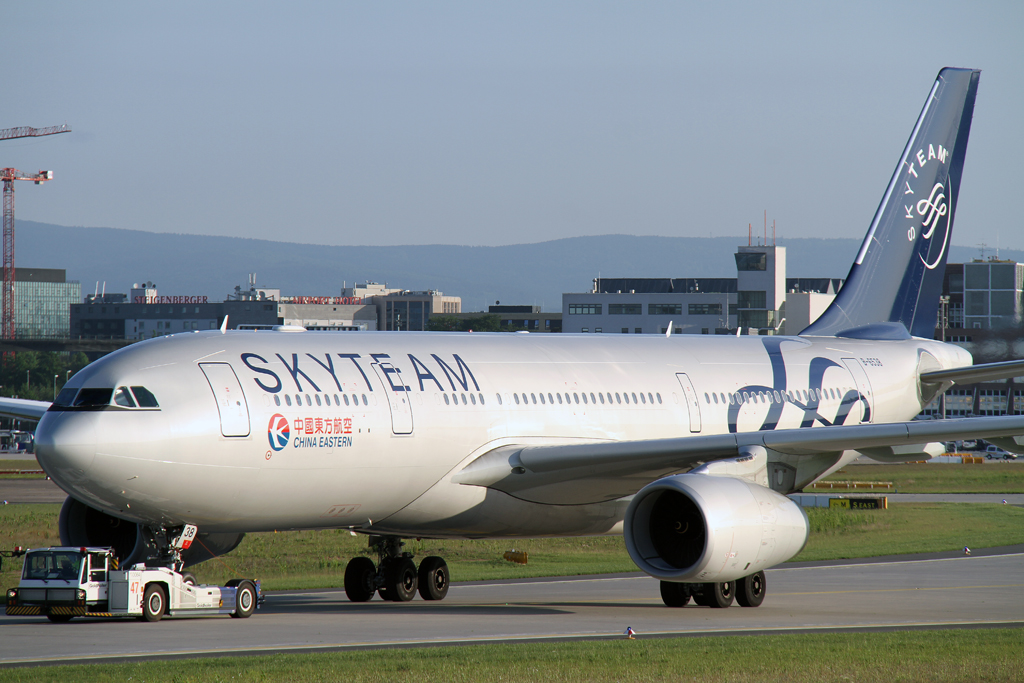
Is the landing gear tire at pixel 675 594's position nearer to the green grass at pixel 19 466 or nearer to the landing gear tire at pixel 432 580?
the landing gear tire at pixel 432 580

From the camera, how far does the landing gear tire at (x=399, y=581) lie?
25469 millimetres

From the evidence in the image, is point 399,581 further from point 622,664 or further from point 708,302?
point 708,302

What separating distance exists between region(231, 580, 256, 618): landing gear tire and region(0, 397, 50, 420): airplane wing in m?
6.19

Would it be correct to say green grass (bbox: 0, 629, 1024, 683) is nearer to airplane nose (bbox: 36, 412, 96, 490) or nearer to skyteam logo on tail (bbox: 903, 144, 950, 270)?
airplane nose (bbox: 36, 412, 96, 490)

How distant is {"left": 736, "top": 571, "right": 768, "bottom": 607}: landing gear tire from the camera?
78.5 feet

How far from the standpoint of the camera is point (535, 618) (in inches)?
870

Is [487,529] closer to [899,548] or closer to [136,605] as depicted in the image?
[136,605]

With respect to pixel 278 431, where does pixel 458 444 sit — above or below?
below

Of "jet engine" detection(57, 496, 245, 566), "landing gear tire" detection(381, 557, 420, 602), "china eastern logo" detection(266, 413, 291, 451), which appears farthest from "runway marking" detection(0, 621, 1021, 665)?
"landing gear tire" detection(381, 557, 420, 602)

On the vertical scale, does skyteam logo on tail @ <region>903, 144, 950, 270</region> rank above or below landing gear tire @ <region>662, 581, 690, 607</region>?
above

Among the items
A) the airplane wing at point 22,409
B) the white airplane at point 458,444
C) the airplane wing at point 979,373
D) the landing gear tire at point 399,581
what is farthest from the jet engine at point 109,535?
the airplane wing at point 979,373

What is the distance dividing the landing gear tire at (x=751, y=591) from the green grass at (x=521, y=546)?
8.74 meters

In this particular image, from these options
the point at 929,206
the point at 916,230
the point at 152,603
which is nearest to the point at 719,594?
the point at 152,603

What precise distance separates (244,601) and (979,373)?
55.2 ft
